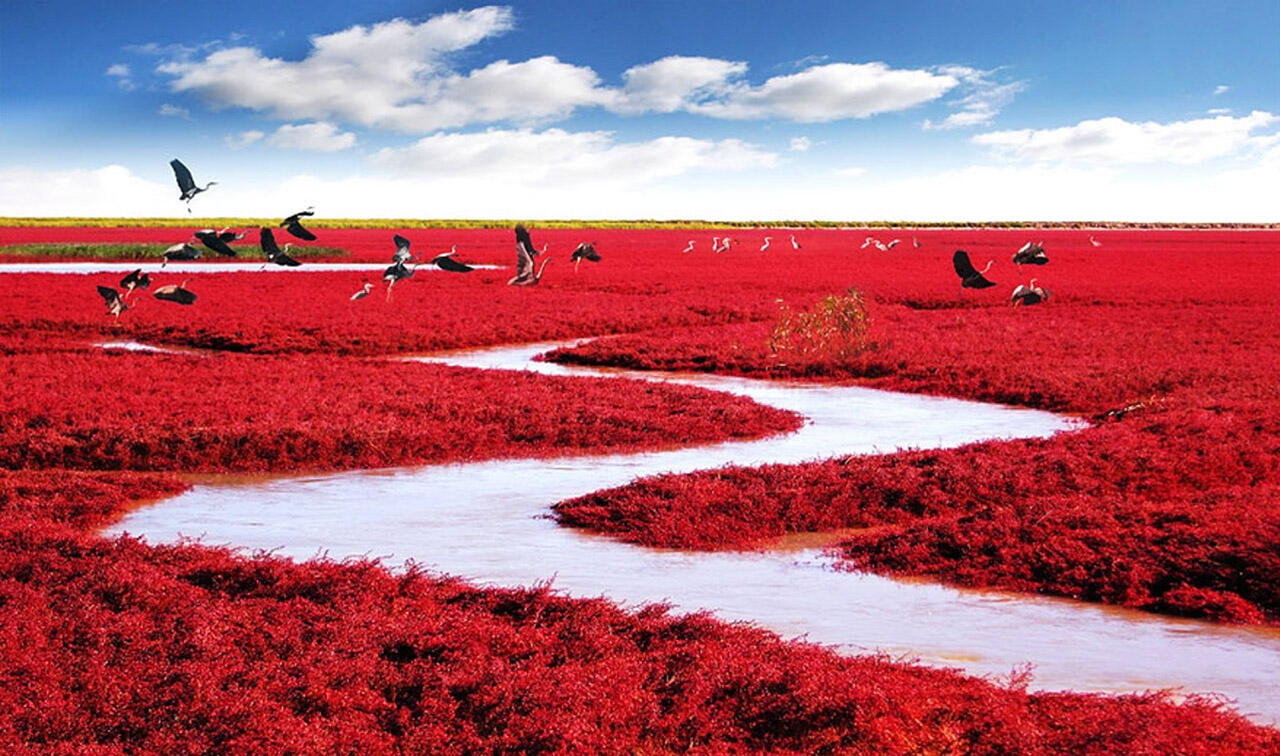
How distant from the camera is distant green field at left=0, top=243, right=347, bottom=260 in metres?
69.0

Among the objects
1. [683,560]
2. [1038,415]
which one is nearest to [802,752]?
[683,560]

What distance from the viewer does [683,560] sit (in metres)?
10.5

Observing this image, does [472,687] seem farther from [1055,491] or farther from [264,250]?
[1055,491]

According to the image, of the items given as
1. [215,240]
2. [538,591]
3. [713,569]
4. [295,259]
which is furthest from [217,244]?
[713,569]

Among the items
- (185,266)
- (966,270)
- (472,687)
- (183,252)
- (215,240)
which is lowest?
(472,687)

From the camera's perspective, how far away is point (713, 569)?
10141mm

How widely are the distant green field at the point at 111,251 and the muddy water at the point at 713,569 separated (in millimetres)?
57223

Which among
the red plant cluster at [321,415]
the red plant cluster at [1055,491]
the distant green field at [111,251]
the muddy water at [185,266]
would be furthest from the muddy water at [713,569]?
the distant green field at [111,251]

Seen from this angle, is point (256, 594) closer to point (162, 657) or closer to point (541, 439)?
point (162, 657)

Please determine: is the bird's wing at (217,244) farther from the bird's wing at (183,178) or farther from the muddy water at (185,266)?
the muddy water at (185,266)

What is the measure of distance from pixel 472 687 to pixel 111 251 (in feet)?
233

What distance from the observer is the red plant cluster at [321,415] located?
15086mm

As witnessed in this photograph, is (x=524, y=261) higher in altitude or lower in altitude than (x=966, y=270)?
higher

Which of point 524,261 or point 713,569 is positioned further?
point 524,261
